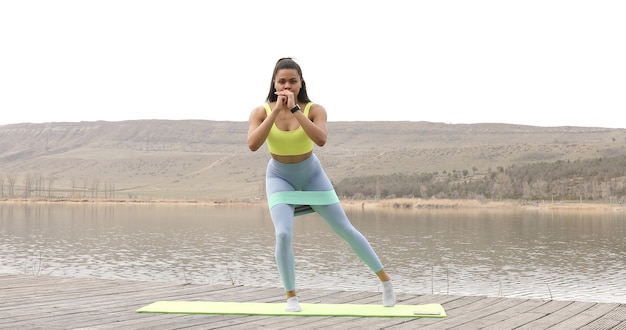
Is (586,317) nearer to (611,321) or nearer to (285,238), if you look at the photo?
(611,321)

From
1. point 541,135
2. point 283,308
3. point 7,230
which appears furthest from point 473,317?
point 541,135

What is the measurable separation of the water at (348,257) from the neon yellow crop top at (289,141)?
7.50 meters

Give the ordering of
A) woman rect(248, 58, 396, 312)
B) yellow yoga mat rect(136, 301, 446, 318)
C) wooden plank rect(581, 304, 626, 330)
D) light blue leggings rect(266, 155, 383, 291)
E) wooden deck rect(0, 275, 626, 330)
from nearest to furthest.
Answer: wooden plank rect(581, 304, 626, 330)
wooden deck rect(0, 275, 626, 330)
yellow yoga mat rect(136, 301, 446, 318)
woman rect(248, 58, 396, 312)
light blue leggings rect(266, 155, 383, 291)

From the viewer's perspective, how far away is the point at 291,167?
6.98 m

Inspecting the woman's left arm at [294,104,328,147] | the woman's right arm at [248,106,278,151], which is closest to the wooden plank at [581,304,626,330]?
the woman's left arm at [294,104,328,147]

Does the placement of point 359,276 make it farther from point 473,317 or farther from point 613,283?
point 473,317

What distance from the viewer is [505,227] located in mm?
50219

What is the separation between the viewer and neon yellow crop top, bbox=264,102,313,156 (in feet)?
22.4

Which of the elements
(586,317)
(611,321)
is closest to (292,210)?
(586,317)

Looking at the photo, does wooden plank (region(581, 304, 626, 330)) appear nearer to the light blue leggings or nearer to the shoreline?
the light blue leggings

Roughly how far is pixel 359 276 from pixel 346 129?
16479 centimetres

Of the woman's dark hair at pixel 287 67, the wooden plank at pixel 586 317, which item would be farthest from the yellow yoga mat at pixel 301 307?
the woman's dark hair at pixel 287 67

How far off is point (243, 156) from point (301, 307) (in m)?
153

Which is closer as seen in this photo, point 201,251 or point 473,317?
point 473,317
